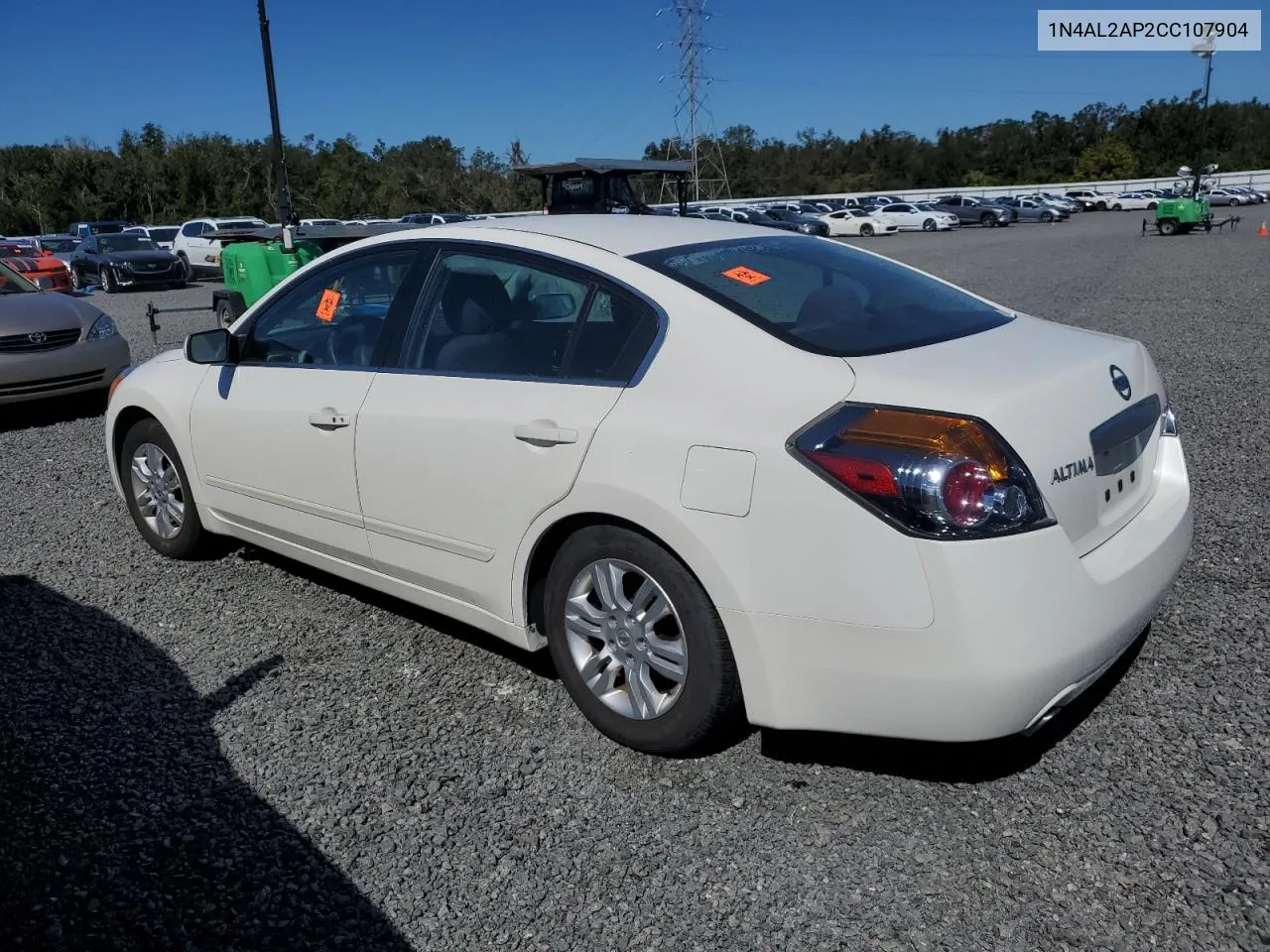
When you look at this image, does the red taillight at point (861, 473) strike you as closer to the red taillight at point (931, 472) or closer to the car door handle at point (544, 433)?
the red taillight at point (931, 472)

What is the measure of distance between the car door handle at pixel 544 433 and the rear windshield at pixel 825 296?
58cm

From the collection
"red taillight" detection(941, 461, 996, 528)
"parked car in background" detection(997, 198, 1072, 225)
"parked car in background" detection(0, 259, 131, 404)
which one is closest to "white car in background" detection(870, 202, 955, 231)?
"parked car in background" detection(997, 198, 1072, 225)

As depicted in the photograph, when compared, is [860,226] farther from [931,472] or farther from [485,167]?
[931,472]

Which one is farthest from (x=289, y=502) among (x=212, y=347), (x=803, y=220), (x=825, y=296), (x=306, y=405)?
(x=803, y=220)

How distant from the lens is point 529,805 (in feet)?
9.66

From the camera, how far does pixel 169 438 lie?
473 centimetres

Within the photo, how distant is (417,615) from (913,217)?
48379mm

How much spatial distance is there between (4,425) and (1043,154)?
336ft

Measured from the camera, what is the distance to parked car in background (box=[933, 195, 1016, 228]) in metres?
51.3

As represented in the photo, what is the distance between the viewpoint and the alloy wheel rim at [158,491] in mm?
4855

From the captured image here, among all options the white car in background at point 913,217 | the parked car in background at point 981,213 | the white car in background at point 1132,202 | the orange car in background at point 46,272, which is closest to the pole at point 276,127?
the orange car in background at point 46,272

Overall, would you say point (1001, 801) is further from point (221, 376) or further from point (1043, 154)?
point (1043, 154)

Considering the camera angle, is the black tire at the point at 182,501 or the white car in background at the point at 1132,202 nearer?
the black tire at the point at 182,501

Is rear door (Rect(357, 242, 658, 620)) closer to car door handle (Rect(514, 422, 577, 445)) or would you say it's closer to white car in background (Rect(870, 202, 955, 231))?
car door handle (Rect(514, 422, 577, 445))
